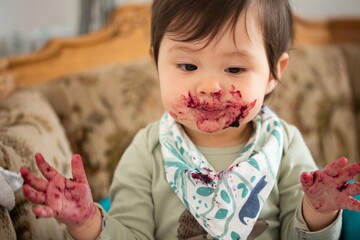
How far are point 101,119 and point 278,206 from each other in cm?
75

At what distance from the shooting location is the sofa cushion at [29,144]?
95 cm

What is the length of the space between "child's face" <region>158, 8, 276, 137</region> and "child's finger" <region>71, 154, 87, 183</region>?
0.23 m

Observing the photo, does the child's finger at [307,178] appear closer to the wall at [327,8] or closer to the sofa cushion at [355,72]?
the sofa cushion at [355,72]

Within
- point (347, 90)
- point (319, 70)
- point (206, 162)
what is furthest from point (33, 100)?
point (347, 90)

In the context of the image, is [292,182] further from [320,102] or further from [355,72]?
[355,72]

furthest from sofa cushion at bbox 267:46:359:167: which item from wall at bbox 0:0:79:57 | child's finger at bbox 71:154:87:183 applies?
child's finger at bbox 71:154:87:183

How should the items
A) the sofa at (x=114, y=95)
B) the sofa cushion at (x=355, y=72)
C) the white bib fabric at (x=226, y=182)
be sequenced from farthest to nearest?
the sofa cushion at (x=355, y=72), the sofa at (x=114, y=95), the white bib fabric at (x=226, y=182)

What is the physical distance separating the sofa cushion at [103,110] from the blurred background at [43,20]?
26 cm

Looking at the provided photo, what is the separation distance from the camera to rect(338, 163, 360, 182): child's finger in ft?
2.53

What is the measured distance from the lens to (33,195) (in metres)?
0.73

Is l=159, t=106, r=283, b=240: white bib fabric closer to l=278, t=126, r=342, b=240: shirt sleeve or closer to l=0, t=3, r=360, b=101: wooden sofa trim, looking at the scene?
l=278, t=126, r=342, b=240: shirt sleeve

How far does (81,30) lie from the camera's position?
1829mm

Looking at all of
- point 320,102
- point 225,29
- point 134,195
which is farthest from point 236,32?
point 320,102

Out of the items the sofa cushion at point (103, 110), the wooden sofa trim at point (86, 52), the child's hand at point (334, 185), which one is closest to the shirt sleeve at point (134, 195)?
the child's hand at point (334, 185)
